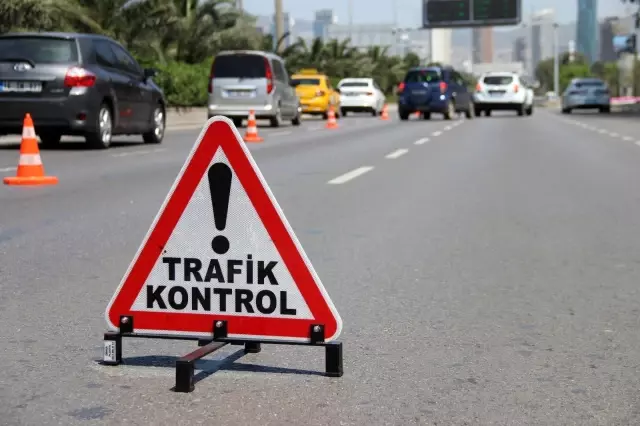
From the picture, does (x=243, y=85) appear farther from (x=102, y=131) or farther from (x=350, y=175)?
(x=350, y=175)

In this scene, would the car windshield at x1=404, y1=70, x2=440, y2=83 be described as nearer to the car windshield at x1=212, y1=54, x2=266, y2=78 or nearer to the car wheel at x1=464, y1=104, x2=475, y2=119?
the car wheel at x1=464, y1=104, x2=475, y2=119

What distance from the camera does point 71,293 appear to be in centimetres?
589

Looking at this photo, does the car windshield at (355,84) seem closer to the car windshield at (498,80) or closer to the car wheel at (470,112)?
the car windshield at (498,80)

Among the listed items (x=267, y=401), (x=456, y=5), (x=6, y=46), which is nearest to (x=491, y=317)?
(x=267, y=401)

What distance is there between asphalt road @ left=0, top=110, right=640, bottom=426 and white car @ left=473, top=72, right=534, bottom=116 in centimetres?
3172

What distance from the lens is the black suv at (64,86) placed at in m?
17.6

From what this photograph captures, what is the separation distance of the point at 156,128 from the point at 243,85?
29.9 ft

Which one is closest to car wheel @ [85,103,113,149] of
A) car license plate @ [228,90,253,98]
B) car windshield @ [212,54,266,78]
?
car license plate @ [228,90,253,98]

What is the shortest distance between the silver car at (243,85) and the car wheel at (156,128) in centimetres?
838

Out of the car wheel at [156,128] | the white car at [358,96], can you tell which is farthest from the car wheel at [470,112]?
the car wheel at [156,128]

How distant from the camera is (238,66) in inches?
1196

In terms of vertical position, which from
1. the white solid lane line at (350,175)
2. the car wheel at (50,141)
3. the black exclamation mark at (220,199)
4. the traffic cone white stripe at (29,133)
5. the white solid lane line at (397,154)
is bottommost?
the white solid lane line at (397,154)

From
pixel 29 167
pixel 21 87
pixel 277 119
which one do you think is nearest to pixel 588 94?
pixel 277 119

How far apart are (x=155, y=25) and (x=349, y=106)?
12374 mm
